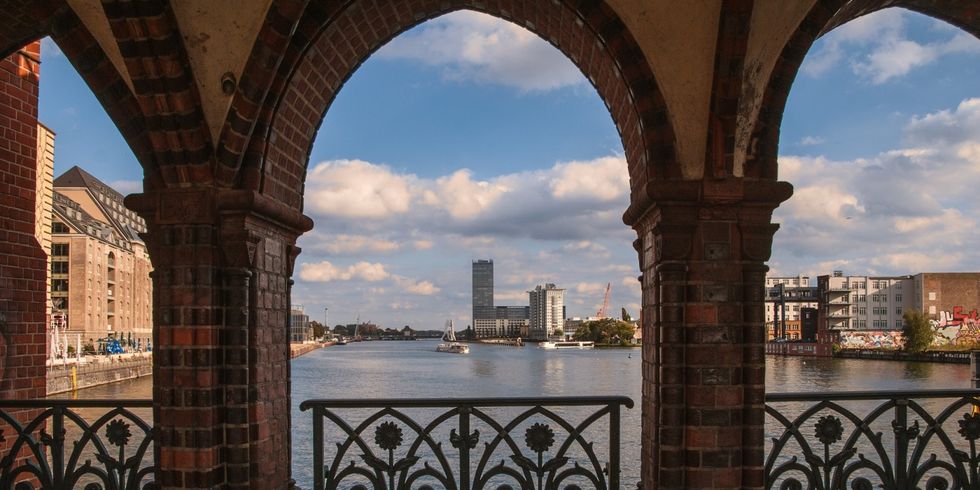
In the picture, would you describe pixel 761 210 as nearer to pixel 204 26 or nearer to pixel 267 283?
pixel 267 283

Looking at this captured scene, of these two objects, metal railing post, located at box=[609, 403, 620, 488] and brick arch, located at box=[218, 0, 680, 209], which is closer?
brick arch, located at box=[218, 0, 680, 209]

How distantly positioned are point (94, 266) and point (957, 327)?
84142 millimetres

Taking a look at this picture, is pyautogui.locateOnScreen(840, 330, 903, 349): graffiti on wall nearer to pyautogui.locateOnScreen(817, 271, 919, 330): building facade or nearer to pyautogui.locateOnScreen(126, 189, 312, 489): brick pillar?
pyautogui.locateOnScreen(817, 271, 919, 330): building facade

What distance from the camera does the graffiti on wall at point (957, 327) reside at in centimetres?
7494

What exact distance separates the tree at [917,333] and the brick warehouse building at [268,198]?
252 feet

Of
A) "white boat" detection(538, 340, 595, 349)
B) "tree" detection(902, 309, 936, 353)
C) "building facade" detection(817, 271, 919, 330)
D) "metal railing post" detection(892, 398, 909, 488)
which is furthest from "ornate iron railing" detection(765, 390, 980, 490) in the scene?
"white boat" detection(538, 340, 595, 349)

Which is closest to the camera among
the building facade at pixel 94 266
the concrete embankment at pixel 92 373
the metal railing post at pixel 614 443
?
the metal railing post at pixel 614 443

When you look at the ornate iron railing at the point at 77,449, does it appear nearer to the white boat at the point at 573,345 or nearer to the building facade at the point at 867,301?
the building facade at the point at 867,301

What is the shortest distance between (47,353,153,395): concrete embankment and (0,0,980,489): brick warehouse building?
23746 mm

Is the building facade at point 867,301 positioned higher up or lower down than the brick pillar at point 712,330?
lower down

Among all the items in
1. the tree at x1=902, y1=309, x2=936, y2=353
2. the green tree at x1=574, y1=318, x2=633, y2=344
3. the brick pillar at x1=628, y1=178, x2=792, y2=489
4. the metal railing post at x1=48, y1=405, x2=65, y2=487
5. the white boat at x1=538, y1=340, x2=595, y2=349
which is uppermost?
the brick pillar at x1=628, y1=178, x2=792, y2=489

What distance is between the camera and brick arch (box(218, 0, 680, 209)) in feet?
13.2

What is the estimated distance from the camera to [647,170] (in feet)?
13.6

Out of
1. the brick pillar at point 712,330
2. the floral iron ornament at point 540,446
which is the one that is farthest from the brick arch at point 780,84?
the floral iron ornament at point 540,446
